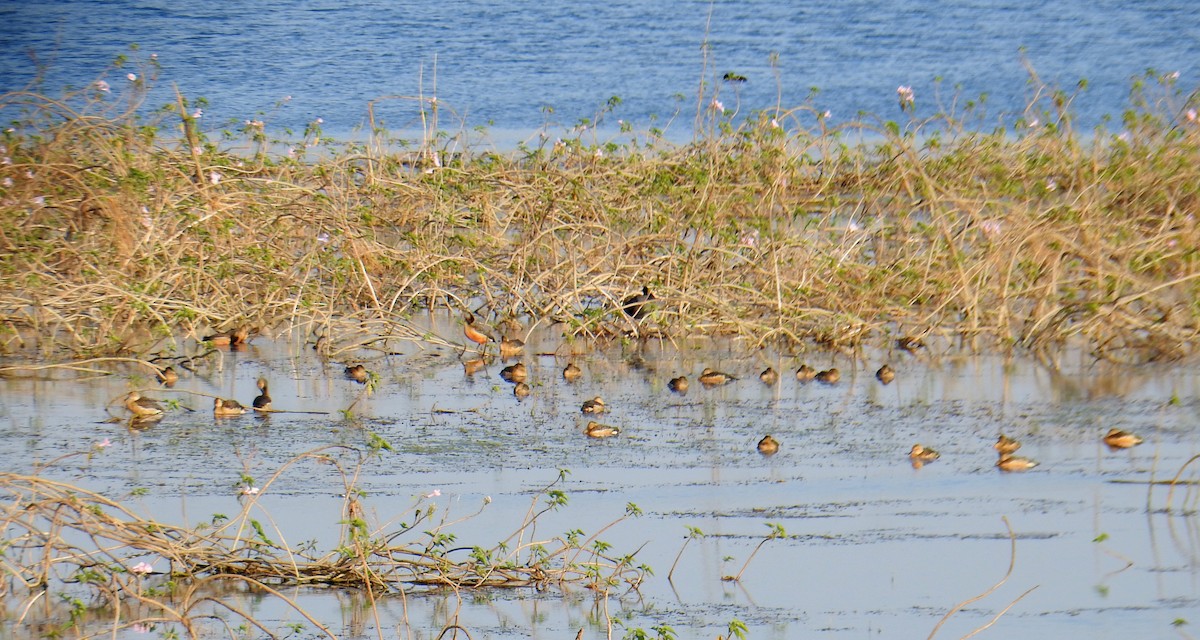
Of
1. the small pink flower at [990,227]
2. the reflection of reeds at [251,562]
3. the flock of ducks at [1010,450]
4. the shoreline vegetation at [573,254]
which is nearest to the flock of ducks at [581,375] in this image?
the flock of ducks at [1010,450]

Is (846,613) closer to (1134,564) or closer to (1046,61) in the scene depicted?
(1134,564)

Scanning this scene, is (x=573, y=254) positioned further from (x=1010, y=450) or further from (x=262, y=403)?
(x=1010, y=450)

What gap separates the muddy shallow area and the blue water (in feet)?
26.3

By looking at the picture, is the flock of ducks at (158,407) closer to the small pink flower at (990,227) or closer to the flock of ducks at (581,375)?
the flock of ducks at (581,375)

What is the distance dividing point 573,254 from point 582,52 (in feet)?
44.4

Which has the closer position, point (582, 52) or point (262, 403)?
point (262, 403)

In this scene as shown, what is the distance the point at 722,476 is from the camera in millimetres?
7559

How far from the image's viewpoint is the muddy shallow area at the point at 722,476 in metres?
5.95

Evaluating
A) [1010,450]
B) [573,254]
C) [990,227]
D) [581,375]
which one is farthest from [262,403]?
[990,227]

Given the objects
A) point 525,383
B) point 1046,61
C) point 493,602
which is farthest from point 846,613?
point 1046,61

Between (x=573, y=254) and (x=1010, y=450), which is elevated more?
(x=573, y=254)

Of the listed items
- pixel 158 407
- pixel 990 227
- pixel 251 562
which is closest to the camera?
pixel 251 562

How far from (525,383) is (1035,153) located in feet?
19.6

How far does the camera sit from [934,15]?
2789 cm
